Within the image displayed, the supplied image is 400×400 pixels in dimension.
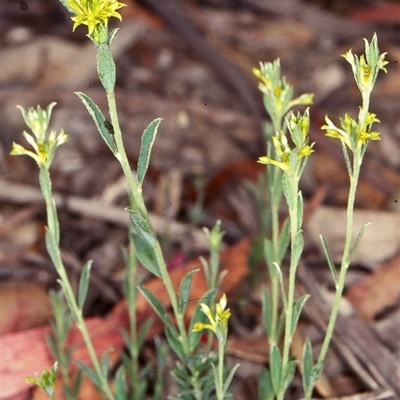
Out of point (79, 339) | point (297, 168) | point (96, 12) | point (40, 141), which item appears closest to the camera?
point (96, 12)

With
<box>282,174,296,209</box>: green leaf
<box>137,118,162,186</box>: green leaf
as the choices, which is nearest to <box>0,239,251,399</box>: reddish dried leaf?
<box>137,118,162,186</box>: green leaf

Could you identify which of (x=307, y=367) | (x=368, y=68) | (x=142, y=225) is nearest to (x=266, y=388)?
(x=307, y=367)

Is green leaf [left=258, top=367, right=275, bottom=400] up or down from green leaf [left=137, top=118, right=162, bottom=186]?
down

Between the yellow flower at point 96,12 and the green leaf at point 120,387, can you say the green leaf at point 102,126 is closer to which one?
the yellow flower at point 96,12

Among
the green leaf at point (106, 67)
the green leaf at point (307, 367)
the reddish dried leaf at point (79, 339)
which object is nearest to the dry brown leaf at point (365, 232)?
the reddish dried leaf at point (79, 339)

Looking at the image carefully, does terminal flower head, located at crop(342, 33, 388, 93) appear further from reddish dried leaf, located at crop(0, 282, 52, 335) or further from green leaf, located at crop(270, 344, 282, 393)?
reddish dried leaf, located at crop(0, 282, 52, 335)

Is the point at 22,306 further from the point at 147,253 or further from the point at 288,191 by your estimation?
the point at 288,191

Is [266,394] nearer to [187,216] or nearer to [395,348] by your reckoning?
[395,348]

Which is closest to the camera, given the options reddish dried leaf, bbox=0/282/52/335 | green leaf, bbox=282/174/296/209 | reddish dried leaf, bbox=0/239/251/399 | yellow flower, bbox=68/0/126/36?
yellow flower, bbox=68/0/126/36

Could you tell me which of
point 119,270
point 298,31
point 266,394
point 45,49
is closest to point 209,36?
point 298,31
